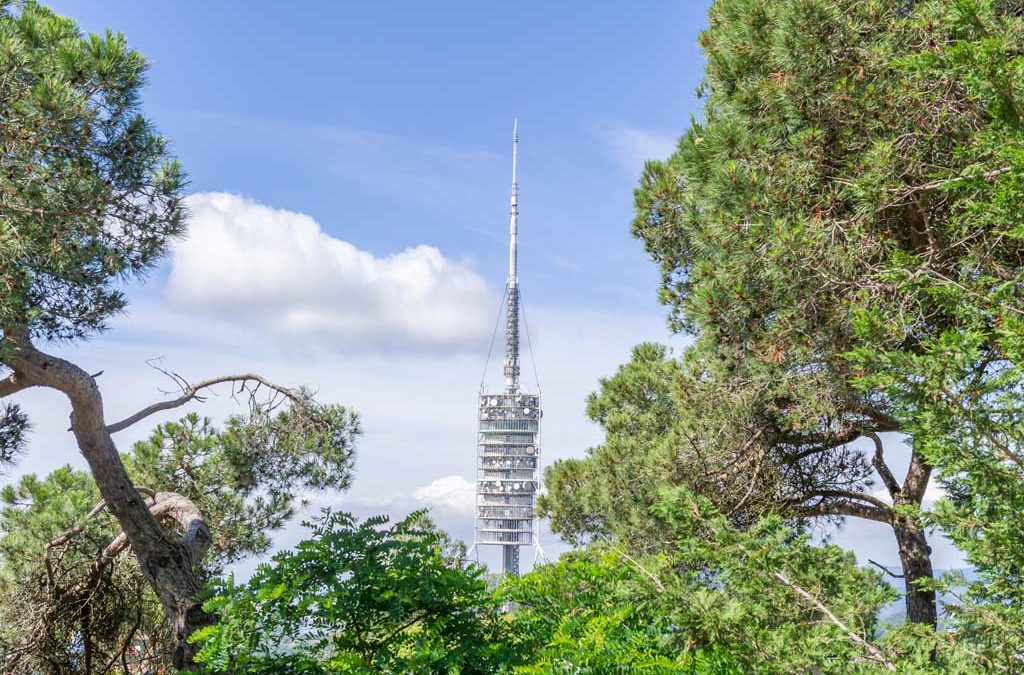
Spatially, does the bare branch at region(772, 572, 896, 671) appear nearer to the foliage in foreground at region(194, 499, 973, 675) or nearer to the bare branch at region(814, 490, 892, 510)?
the foliage in foreground at region(194, 499, 973, 675)

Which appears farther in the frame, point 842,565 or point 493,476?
point 493,476

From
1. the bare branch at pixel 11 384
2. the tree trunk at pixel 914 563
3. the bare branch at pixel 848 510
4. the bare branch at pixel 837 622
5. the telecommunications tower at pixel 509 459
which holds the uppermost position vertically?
the telecommunications tower at pixel 509 459

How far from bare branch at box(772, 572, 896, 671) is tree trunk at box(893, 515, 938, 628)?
109 inches

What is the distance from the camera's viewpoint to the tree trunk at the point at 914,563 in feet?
19.8

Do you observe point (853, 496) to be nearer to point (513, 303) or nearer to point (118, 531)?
point (118, 531)

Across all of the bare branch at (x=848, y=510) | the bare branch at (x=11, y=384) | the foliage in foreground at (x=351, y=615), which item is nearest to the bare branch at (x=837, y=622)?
the foliage in foreground at (x=351, y=615)

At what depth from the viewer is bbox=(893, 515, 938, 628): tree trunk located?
19.8 ft

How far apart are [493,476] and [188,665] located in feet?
198

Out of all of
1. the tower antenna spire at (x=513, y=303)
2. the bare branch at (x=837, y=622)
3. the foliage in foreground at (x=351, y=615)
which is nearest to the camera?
the foliage in foreground at (x=351, y=615)

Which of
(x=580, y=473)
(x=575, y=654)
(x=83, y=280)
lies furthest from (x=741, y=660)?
(x=580, y=473)

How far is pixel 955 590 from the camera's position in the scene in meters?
3.35

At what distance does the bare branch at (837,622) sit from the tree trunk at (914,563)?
2760mm

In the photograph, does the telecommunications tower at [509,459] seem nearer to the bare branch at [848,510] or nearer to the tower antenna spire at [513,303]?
the tower antenna spire at [513,303]

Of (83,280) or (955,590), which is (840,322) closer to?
(955,590)
